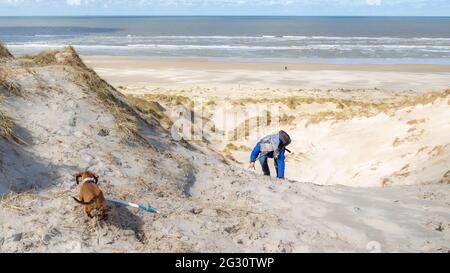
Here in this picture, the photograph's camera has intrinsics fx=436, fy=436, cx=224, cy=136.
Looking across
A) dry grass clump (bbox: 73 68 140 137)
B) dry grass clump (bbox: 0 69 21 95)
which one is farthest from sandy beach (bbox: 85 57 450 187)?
dry grass clump (bbox: 0 69 21 95)

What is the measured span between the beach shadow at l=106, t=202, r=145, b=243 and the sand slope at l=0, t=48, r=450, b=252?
0.04 feet

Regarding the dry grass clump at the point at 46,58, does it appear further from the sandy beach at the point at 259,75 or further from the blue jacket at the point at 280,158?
the sandy beach at the point at 259,75

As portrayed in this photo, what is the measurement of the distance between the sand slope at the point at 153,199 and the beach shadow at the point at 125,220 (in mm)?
12

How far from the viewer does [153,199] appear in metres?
5.54

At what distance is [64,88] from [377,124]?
9.98 m

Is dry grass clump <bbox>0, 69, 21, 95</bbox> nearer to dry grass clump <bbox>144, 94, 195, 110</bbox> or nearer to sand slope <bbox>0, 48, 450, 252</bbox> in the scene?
sand slope <bbox>0, 48, 450, 252</bbox>

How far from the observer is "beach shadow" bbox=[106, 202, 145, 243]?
4.68 metres

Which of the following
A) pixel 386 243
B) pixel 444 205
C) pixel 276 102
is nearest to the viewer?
pixel 386 243

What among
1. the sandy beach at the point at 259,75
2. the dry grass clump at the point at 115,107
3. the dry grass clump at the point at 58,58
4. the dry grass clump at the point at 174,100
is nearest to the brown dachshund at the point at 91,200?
the dry grass clump at the point at 115,107

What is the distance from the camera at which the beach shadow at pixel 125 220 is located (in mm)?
4676

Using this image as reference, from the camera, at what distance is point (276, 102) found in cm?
1886
